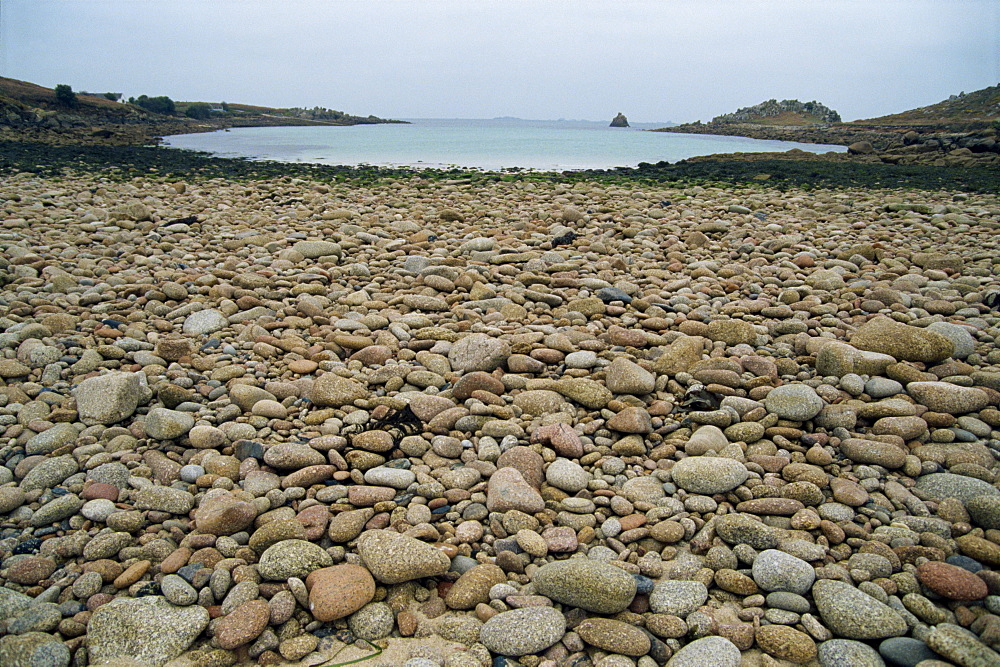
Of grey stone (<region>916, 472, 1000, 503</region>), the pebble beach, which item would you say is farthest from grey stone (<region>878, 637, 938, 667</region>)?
grey stone (<region>916, 472, 1000, 503</region>)

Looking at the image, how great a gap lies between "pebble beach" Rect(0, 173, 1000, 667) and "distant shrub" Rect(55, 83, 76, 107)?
60.4m

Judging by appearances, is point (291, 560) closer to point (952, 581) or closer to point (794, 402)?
point (952, 581)

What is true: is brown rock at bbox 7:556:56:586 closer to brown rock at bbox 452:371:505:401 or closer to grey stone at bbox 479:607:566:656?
grey stone at bbox 479:607:566:656

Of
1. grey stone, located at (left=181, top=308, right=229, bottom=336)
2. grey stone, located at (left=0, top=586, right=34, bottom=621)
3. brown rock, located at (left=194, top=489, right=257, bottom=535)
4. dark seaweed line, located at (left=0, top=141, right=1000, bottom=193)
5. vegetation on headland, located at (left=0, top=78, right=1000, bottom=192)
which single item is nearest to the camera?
grey stone, located at (left=0, top=586, right=34, bottom=621)

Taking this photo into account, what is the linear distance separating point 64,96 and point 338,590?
224 ft

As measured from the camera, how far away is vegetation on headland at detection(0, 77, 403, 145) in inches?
1399

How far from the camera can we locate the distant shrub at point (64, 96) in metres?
51.5

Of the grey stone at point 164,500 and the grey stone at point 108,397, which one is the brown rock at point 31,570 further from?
the grey stone at point 108,397

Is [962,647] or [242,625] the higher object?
[962,647]

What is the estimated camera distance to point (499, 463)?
349cm

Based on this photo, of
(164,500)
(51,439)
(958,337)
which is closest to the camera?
(164,500)

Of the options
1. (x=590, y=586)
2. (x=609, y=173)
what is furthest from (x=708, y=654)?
(x=609, y=173)

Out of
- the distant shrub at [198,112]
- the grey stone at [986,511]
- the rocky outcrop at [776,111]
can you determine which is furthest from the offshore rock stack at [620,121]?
the grey stone at [986,511]

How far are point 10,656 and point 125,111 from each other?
7262cm
